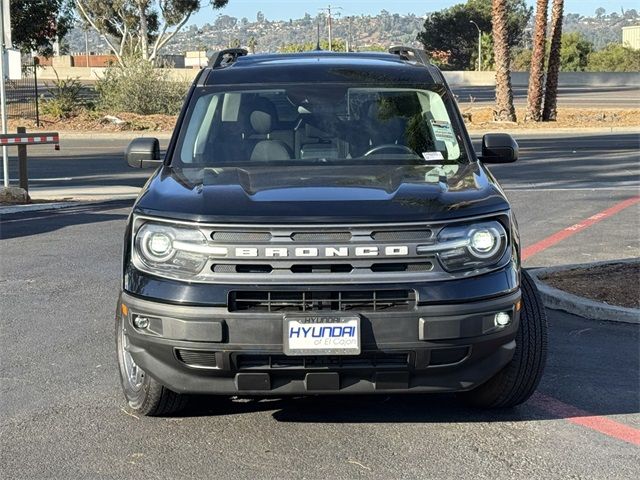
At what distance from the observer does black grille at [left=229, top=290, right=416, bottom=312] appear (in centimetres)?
462

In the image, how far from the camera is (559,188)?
1595 cm

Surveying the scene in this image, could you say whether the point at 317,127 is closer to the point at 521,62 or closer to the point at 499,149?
the point at 499,149

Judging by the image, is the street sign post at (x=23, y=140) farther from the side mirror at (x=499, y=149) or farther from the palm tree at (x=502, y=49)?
the palm tree at (x=502, y=49)

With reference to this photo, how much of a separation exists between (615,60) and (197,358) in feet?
300

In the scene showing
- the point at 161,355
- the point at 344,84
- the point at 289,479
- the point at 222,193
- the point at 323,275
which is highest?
the point at 344,84

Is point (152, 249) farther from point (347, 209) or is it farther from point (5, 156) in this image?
point (5, 156)

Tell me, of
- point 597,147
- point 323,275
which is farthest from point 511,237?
point 597,147

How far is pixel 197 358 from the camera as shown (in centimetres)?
471

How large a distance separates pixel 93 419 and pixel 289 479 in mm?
1313

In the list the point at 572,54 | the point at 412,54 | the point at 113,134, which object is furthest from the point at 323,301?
the point at 572,54

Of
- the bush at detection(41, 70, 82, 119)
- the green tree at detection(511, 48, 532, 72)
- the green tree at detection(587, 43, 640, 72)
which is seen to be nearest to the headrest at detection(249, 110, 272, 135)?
the bush at detection(41, 70, 82, 119)

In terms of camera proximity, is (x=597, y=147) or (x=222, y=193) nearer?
(x=222, y=193)

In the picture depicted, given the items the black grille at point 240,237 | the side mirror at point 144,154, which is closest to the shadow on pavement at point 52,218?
the side mirror at point 144,154

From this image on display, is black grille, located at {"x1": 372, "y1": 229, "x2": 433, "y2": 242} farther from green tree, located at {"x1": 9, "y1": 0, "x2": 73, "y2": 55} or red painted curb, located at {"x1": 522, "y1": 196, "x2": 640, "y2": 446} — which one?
green tree, located at {"x1": 9, "y1": 0, "x2": 73, "y2": 55}
